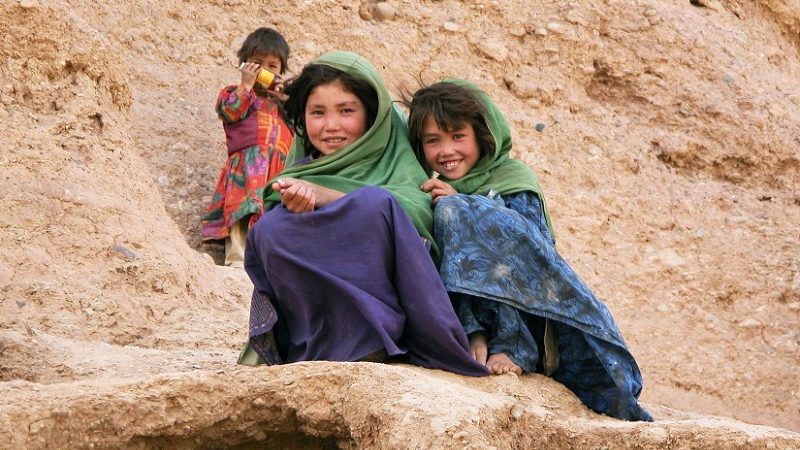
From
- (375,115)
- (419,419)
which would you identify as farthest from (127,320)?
(419,419)

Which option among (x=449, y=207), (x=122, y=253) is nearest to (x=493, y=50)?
(x=122, y=253)

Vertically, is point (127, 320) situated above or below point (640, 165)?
below

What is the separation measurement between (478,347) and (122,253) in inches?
68.4

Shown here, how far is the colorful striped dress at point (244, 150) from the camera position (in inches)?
278

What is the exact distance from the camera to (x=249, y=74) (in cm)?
701

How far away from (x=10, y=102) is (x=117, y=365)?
1.73 metres

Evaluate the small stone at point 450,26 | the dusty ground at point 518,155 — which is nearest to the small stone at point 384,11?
the dusty ground at point 518,155

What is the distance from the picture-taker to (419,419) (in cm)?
306

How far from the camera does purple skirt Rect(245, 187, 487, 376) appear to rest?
388cm

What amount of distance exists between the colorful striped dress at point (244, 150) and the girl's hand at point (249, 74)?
4 centimetres

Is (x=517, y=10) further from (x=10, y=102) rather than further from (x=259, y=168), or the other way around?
(x=10, y=102)

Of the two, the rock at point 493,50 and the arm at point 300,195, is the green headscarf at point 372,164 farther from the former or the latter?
the rock at point 493,50

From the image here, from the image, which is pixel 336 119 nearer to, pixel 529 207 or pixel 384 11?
pixel 529 207

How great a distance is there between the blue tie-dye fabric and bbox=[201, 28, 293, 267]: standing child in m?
3.03
